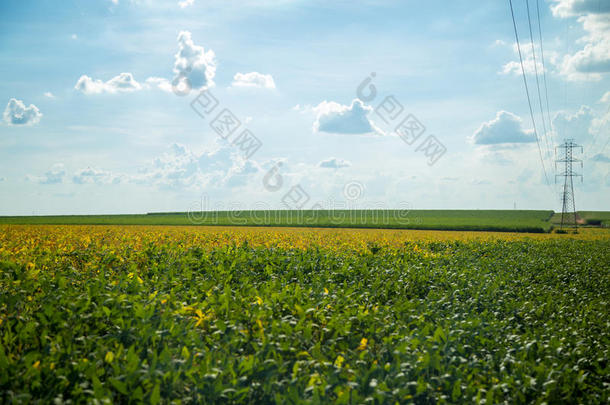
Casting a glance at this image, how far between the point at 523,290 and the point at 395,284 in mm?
3872

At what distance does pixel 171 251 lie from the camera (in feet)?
40.7

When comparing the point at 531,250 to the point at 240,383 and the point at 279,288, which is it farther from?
the point at 240,383

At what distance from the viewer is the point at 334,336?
5.52 meters

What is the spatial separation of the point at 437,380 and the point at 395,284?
482cm

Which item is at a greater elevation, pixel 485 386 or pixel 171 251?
pixel 171 251

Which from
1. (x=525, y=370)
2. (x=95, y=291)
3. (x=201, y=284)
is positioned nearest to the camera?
(x=525, y=370)

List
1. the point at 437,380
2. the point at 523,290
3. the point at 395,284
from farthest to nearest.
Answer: the point at 523,290
the point at 395,284
the point at 437,380

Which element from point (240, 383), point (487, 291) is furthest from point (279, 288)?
point (487, 291)

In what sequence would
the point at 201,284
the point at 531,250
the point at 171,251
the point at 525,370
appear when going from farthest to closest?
the point at 531,250 → the point at 171,251 → the point at 201,284 → the point at 525,370

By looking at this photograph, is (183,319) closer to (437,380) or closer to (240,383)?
(240,383)

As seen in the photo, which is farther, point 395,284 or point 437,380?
point 395,284

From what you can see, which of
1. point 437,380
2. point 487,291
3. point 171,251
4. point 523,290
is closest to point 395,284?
point 487,291

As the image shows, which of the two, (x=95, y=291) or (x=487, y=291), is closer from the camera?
(x=95, y=291)

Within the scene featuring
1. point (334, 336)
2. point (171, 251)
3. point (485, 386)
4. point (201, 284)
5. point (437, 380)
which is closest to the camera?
point (437, 380)
